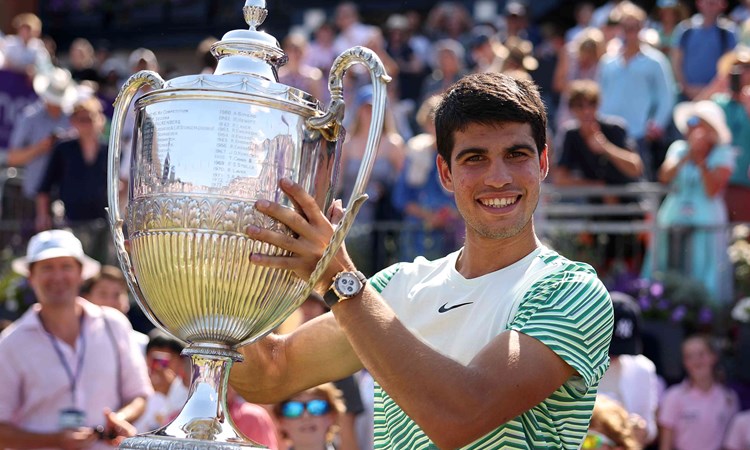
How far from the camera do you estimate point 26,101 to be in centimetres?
1314

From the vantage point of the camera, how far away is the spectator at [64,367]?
6.09 metres

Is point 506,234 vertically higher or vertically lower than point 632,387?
higher

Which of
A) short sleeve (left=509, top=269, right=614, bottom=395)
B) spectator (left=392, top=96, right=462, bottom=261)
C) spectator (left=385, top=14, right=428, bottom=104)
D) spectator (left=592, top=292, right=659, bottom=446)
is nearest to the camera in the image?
short sleeve (left=509, top=269, right=614, bottom=395)

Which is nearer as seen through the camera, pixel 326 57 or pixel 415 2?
pixel 326 57

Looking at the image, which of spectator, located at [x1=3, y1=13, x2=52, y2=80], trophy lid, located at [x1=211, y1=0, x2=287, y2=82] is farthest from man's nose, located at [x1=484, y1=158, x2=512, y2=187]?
spectator, located at [x1=3, y1=13, x2=52, y2=80]

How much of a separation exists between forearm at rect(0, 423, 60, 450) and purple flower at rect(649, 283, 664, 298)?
4214 mm

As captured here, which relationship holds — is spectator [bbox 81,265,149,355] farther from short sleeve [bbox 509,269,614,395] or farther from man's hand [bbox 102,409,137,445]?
short sleeve [bbox 509,269,614,395]

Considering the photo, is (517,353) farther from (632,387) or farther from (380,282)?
(632,387)

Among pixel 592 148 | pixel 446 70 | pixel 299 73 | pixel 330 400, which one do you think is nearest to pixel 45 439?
pixel 330 400

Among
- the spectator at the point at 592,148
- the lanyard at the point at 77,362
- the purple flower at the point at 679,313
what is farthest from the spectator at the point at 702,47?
the lanyard at the point at 77,362

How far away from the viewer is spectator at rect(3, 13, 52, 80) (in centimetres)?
1334

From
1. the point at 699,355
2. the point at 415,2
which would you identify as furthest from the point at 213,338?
the point at 415,2

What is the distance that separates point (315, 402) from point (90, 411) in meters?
1.21

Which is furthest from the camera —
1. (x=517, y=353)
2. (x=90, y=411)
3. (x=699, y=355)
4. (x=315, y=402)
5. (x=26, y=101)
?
(x=26, y=101)
